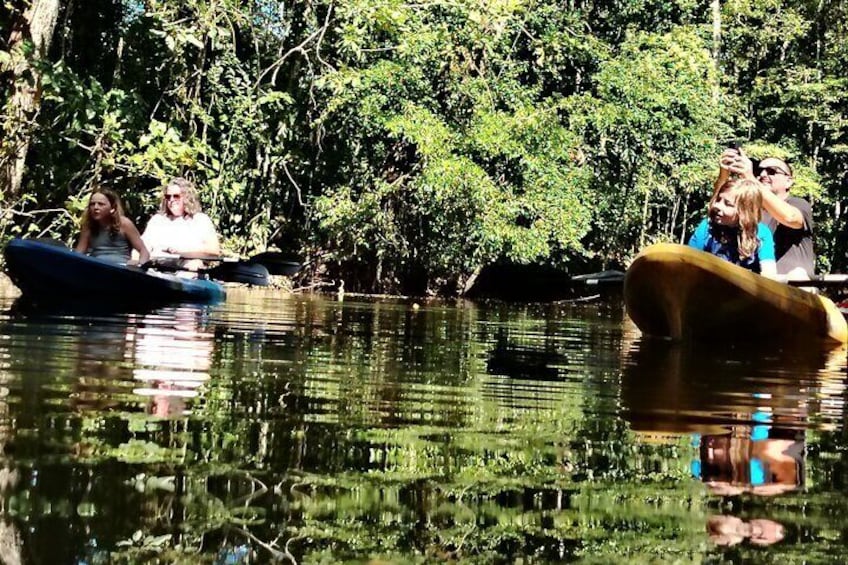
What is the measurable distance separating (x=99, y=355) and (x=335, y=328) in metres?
A: 2.97

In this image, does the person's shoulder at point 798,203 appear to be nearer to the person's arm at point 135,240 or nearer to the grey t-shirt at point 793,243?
the grey t-shirt at point 793,243

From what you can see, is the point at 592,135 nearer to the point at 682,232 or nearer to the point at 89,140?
the point at 682,232

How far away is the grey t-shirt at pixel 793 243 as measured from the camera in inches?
293

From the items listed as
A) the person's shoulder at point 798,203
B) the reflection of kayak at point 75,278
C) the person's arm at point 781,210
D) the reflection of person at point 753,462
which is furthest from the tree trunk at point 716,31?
the reflection of person at point 753,462

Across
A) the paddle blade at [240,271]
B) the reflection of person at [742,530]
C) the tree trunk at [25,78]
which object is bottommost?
the reflection of person at [742,530]

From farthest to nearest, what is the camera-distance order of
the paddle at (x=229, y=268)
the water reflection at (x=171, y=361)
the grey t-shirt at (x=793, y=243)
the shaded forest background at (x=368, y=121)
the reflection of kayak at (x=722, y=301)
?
the shaded forest background at (x=368, y=121) → the paddle at (x=229, y=268) → the grey t-shirt at (x=793, y=243) → the reflection of kayak at (x=722, y=301) → the water reflection at (x=171, y=361)

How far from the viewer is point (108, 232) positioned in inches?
344

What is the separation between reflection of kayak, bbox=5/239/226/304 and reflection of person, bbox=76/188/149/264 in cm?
52

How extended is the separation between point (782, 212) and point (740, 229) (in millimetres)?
388

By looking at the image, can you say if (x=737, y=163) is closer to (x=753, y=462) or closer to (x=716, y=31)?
(x=753, y=462)

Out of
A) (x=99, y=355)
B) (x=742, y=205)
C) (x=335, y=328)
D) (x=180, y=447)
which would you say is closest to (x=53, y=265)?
(x=335, y=328)

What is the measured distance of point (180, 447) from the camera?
2.38m

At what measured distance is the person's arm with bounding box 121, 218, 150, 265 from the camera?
28.1 ft

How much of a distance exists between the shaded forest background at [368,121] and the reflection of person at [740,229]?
6.48 metres
